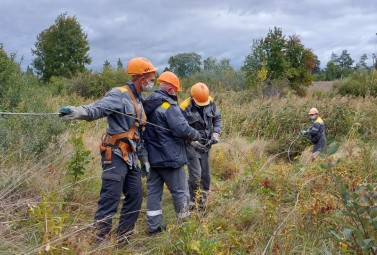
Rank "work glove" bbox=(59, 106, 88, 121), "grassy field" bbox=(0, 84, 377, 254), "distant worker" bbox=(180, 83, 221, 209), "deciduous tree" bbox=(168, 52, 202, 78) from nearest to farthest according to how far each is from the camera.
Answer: "grassy field" bbox=(0, 84, 377, 254) → "work glove" bbox=(59, 106, 88, 121) → "distant worker" bbox=(180, 83, 221, 209) → "deciduous tree" bbox=(168, 52, 202, 78)

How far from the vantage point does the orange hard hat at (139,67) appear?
14.5ft

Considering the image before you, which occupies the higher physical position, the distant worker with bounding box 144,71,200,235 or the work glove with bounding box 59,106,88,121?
the work glove with bounding box 59,106,88,121

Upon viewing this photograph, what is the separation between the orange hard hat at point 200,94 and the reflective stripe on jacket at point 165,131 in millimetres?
883

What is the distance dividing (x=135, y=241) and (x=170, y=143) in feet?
3.73

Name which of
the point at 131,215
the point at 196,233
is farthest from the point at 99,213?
the point at 196,233

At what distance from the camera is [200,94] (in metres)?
5.77

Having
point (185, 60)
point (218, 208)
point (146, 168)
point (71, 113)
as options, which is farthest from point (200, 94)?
point (185, 60)

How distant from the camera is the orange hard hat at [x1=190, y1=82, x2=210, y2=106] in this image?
18.9ft

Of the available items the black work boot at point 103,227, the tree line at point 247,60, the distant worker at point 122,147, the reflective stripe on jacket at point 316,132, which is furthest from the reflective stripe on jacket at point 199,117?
the tree line at point 247,60

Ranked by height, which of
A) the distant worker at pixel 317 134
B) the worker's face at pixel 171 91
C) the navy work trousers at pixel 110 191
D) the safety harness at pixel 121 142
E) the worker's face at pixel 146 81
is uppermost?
the worker's face at pixel 146 81

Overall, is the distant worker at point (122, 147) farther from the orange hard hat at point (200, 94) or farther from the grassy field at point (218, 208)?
the orange hard hat at point (200, 94)

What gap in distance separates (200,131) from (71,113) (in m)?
2.56

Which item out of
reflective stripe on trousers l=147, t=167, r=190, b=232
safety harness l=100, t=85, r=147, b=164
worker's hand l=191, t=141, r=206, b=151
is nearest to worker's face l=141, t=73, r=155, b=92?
safety harness l=100, t=85, r=147, b=164

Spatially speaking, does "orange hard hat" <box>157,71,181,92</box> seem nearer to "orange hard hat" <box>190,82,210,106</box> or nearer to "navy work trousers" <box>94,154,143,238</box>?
"orange hard hat" <box>190,82,210,106</box>
